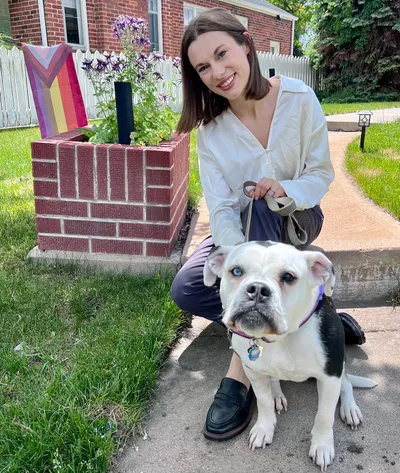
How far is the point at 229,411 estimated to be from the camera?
2.05 metres

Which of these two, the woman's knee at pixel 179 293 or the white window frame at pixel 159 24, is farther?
the white window frame at pixel 159 24

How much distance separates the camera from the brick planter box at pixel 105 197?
10.1 ft

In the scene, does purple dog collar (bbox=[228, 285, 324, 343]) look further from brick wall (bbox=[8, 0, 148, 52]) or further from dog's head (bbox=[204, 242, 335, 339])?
brick wall (bbox=[8, 0, 148, 52])

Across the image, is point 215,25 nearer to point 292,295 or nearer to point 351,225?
point 292,295

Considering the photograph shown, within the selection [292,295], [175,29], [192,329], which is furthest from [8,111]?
[292,295]

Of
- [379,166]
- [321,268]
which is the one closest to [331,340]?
[321,268]

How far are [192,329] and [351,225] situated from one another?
1511 mm

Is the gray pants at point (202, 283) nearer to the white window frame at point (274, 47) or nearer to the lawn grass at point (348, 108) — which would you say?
the lawn grass at point (348, 108)

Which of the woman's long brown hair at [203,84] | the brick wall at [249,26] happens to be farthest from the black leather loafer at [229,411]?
the brick wall at [249,26]

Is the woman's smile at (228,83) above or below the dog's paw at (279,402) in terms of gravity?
above

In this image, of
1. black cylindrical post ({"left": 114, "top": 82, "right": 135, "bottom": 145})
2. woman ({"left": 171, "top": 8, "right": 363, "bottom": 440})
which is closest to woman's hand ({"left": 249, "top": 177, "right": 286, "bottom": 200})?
woman ({"left": 171, "top": 8, "right": 363, "bottom": 440})

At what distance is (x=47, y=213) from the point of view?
129 inches

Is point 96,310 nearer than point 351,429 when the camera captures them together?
No

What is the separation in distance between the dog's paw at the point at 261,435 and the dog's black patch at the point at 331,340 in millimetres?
385
